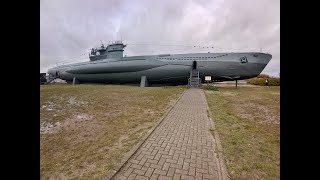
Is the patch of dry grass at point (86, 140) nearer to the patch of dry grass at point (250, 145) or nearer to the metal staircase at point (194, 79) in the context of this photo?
the patch of dry grass at point (250, 145)

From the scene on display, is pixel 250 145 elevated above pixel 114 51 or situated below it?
below

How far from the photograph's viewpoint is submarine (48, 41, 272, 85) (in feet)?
98.3

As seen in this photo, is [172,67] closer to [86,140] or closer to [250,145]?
[86,140]

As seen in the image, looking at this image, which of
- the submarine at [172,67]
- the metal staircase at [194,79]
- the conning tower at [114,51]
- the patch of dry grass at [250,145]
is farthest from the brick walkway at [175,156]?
the conning tower at [114,51]

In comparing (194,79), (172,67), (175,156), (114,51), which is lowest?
(175,156)

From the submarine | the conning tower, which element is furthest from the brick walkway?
the conning tower

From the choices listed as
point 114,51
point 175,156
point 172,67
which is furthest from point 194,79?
point 175,156

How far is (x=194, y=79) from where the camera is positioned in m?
30.6

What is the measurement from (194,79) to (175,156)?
25929 mm

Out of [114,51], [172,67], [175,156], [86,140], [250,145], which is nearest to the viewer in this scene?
[175,156]

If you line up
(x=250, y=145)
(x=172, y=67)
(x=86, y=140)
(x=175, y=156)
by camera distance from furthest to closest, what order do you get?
1. (x=172, y=67)
2. (x=86, y=140)
3. (x=250, y=145)
4. (x=175, y=156)
